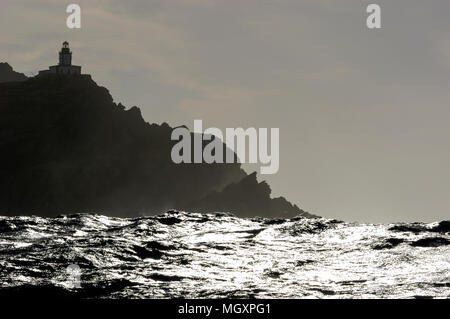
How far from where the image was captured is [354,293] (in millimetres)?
24047

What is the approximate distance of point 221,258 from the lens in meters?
32.5

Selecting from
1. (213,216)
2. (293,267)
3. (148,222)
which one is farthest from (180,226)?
(293,267)

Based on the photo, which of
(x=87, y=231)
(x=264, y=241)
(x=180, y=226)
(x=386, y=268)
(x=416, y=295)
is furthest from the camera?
(x=180, y=226)

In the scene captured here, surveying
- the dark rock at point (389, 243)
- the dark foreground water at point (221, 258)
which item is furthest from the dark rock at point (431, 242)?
the dark rock at point (389, 243)

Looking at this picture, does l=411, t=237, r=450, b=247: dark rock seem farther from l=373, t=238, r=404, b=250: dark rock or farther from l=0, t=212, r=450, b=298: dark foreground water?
l=373, t=238, r=404, b=250: dark rock

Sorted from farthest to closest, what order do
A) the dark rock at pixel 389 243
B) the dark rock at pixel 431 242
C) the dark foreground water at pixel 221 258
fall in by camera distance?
1. the dark rock at pixel 431 242
2. the dark rock at pixel 389 243
3. the dark foreground water at pixel 221 258

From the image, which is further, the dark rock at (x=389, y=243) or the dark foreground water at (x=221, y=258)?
the dark rock at (x=389, y=243)

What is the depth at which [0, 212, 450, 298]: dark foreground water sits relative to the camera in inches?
993

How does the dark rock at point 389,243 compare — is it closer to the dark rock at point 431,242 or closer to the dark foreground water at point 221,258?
the dark foreground water at point 221,258

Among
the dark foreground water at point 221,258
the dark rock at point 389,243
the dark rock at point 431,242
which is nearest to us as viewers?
the dark foreground water at point 221,258

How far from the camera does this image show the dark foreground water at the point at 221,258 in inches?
993

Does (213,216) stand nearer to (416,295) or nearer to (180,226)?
(180,226)
